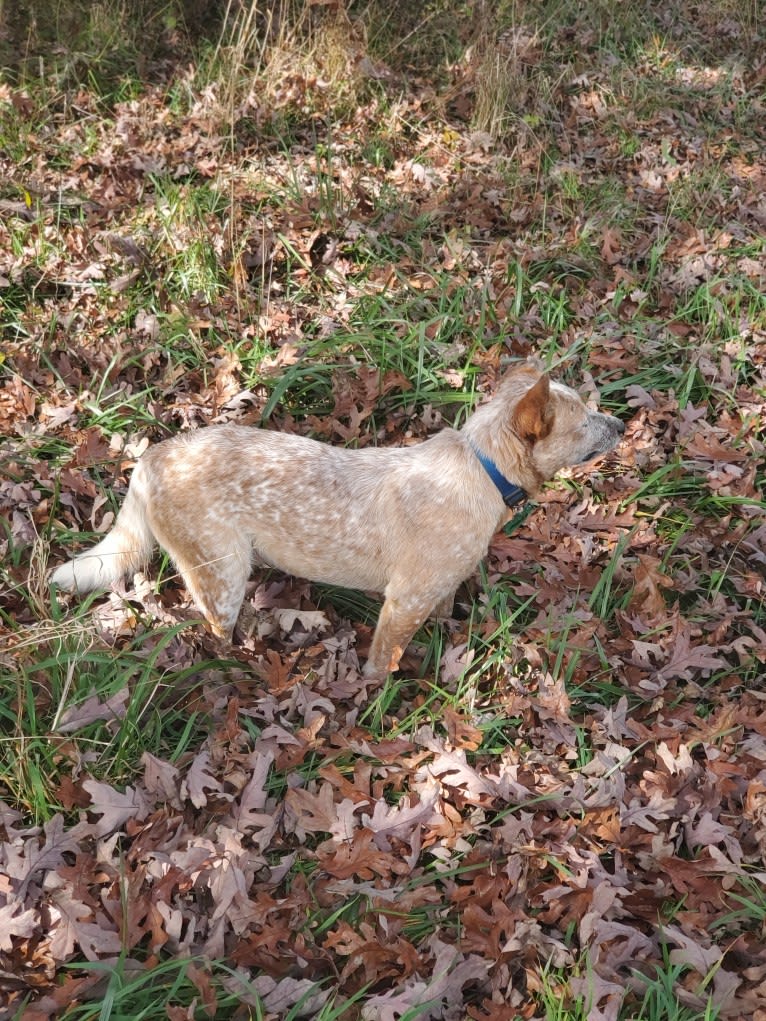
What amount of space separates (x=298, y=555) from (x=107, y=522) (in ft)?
4.50

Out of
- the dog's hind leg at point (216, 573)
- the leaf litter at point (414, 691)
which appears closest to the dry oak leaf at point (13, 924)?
the leaf litter at point (414, 691)

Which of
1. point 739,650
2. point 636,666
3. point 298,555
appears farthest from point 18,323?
point 739,650

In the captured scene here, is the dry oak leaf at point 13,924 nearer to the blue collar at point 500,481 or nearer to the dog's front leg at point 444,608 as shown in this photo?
the dog's front leg at point 444,608

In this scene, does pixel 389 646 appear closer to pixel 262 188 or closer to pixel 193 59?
pixel 262 188

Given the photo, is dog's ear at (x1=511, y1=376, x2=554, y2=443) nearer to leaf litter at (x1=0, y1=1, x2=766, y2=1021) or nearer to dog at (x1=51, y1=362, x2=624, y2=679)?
dog at (x1=51, y1=362, x2=624, y2=679)

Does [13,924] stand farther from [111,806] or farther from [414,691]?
[414,691]

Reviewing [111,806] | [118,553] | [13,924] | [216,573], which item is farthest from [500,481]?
[13,924]

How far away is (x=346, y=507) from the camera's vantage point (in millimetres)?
4051

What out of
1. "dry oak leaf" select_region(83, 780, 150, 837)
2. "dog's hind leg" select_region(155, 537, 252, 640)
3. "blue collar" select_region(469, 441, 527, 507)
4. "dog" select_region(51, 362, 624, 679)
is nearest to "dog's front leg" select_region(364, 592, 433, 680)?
"dog" select_region(51, 362, 624, 679)

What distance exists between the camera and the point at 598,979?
2766 millimetres

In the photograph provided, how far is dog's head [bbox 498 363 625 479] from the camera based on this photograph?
3643 millimetres

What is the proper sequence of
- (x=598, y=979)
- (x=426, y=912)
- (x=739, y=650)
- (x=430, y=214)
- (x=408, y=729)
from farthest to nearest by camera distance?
→ (x=430, y=214) → (x=739, y=650) → (x=408, y=729) → (x=426, y=912) → (x=598, y=979)

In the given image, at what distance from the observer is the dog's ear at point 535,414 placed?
3494mm

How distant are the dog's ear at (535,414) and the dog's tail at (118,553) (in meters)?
1.99
